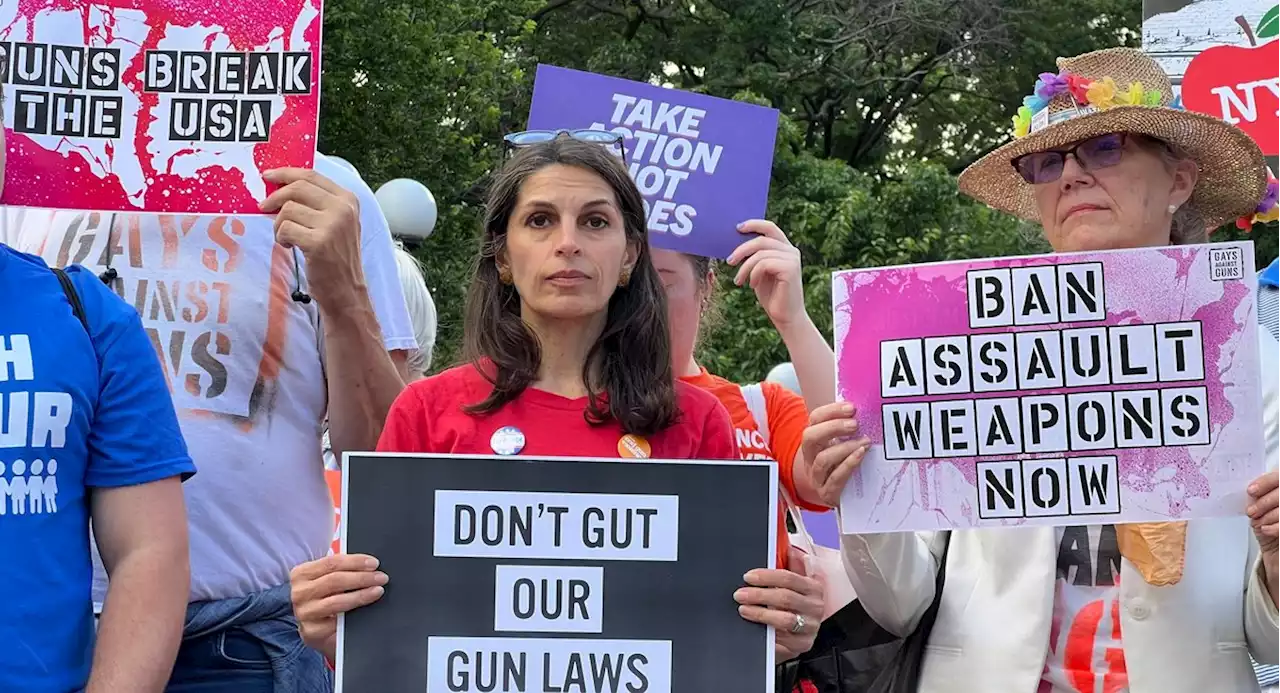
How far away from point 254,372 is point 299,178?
387mm

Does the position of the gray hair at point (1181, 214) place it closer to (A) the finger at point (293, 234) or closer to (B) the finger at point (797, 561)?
(B) the finger at point (797, 561)

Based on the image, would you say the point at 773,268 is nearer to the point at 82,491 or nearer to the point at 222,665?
the point at 222,665

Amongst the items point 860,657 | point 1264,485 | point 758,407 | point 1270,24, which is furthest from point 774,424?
point 1270,24

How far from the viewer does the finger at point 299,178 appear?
10.0ft

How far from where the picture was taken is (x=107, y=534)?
102 inches

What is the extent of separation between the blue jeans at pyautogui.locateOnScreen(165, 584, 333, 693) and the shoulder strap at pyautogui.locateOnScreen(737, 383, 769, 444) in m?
1.17

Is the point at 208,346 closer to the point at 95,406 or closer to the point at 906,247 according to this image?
the point at 95,406

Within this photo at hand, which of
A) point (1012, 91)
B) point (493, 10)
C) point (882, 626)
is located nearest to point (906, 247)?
point (493, 10)

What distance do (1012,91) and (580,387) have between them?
23032mm

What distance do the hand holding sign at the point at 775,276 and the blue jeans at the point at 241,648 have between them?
123 cm

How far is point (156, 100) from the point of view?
3.19m

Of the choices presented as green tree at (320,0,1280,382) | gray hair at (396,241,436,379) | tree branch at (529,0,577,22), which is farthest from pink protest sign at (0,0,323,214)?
tree branch at (529,0,577,22)

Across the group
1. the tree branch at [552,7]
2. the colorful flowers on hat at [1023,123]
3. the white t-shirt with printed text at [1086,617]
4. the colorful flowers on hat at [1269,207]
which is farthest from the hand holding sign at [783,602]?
the tree branch at [552,7]

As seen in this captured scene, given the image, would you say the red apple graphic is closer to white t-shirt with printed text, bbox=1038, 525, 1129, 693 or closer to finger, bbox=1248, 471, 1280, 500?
white t-shirt with printed text, bbox=1038, 525, 1129, 693
